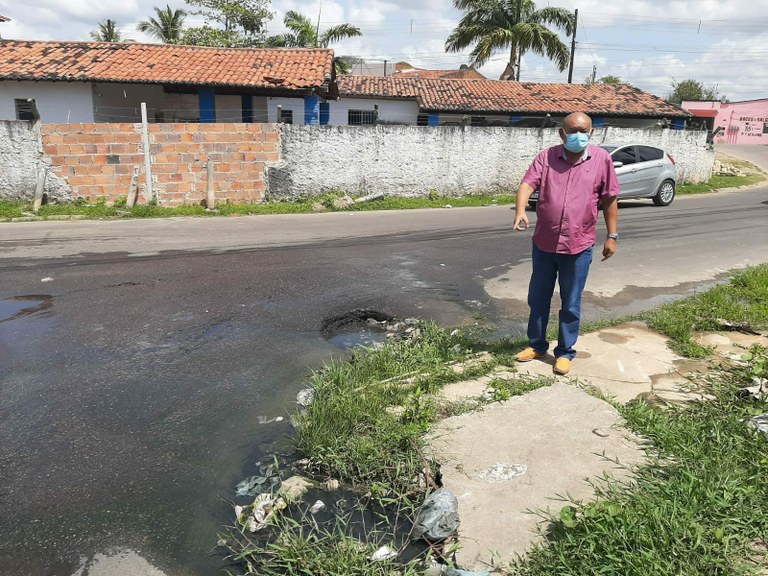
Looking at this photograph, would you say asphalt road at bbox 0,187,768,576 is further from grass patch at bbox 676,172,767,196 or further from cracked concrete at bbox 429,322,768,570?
grass patch at bbox 676,172,767,196

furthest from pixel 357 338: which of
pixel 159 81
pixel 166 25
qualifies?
pixel 166 25

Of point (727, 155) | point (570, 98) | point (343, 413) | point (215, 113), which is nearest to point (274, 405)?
point (343, 413)

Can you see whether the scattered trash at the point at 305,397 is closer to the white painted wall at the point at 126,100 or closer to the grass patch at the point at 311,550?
the grass patch at the point at 311,550

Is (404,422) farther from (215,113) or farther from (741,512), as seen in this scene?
(215,113)

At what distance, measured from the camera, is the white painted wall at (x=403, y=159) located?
14.8 meters

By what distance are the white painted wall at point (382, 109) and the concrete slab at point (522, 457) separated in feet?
79.3

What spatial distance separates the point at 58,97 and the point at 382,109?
13.5 metres

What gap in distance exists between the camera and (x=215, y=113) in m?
19.9

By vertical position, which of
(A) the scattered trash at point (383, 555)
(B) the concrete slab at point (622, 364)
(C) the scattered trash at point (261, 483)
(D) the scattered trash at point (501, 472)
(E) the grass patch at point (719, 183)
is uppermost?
(E) the grass patch at point (719, 183)

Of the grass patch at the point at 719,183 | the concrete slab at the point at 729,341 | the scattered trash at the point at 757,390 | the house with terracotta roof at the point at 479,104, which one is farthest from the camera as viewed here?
the house with terracotta roof at the point at 479,104

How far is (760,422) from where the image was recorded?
3.28 metres

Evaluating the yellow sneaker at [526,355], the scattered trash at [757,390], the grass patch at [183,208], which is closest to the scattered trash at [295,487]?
the yellow sneaker at [526,355]

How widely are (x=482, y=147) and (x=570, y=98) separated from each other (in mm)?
12779

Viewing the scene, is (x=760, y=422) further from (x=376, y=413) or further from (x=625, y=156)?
(x=625, y=156)
